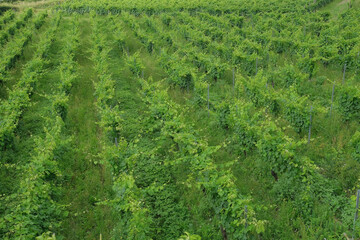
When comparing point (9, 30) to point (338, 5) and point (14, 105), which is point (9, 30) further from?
point (338, 5)

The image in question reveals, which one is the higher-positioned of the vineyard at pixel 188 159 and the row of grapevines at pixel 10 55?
the row of grapevines at pixel 10 55

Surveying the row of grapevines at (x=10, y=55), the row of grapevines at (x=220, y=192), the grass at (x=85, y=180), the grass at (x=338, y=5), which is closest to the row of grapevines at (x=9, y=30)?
the row of grapevines at (x=10, y=55)

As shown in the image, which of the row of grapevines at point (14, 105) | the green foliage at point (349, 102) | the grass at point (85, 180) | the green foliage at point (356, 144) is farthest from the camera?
the green foliage at point (349, 102)

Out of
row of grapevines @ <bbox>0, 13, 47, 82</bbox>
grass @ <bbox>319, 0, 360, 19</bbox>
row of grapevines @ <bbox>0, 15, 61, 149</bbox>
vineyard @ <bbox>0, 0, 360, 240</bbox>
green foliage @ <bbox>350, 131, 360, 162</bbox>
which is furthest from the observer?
grass @ <bbox>319, 0, 360, 19</bbox>

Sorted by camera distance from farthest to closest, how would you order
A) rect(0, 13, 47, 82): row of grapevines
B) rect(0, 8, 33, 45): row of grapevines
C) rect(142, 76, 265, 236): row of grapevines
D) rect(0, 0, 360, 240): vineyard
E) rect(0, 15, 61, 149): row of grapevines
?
1. rect(0, 8, 33, 45): row of grapevines
2. rect(0, 13, 47, 82): row of grapevines
3. rect(0, 15, 61, 149): row of grapevines
4. rect(0, 0, 360, 240): vineyard
5. rect(142, 76, 265, 236): row of grapevines

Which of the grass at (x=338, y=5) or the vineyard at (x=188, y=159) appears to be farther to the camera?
the grass at (x=338, y=5)

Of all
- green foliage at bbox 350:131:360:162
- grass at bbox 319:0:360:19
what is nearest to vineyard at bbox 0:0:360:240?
green foliage at bbox 350:131:360:162

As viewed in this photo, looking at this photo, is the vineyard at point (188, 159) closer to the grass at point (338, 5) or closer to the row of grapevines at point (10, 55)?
the row of grapevines at point (10, 55)

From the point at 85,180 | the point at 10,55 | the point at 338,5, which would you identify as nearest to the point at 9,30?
the point at 10,55

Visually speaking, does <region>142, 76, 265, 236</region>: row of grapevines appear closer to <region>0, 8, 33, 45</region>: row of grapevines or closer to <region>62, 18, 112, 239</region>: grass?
<region>62, 18, 112, 239</region>: grass

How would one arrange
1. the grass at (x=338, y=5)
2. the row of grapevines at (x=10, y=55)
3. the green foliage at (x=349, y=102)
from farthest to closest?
1. the grass at (x=338, y=5)
2. the row of grapevines at (x=10, y=55)
3. the green foliage at (x=349, y=102)

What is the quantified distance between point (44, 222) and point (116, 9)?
37082 millimetres

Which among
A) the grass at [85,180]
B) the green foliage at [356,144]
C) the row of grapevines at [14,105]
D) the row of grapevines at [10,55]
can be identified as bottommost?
the grass at [85,180]

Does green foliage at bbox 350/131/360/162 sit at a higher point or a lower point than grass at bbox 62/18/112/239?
higher
